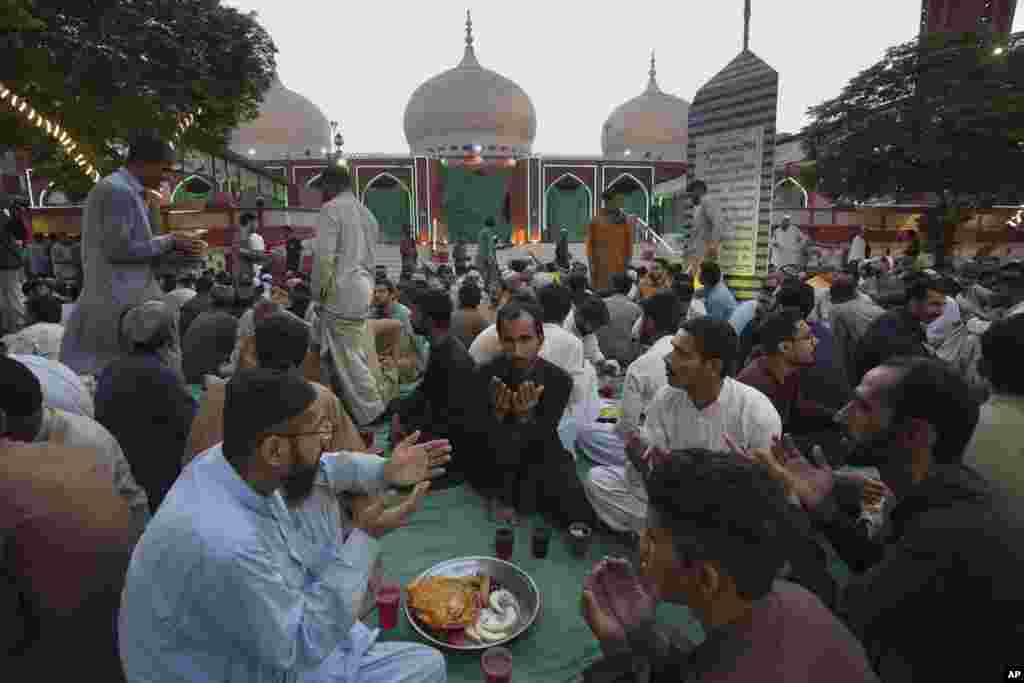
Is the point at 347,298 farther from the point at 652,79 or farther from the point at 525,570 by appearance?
the point at 652,79

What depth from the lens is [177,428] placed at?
297 centimetres

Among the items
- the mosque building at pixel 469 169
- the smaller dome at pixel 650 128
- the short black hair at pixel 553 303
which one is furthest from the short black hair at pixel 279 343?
→ the smaller dome at pixel 650 128

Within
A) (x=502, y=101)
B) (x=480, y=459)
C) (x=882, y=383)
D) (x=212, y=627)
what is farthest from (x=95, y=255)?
(x=502, y=101)

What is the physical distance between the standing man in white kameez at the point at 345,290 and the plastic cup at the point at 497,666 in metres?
3.09

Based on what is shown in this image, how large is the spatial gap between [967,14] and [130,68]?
31194 millimetres

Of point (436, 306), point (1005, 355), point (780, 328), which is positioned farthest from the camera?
point (436, 306)

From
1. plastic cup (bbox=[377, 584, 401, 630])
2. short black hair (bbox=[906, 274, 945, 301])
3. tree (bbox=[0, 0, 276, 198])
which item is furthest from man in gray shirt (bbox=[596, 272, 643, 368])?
tree (bbox=[0, 0, 276, 198])

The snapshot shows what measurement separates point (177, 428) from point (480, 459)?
1.78 metres

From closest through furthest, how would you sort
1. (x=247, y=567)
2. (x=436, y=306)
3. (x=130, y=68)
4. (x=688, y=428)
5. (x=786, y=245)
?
(x=247, y=567), (x=688, y=428), (x=436, y=306), (x=130, y=68), (x=786, y=245)

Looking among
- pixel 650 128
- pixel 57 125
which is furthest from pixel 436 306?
pixel 650 128

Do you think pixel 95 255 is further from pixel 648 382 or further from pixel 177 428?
pixel 648 382

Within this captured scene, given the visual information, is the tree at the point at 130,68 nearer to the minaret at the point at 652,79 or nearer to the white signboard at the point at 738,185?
the white signboard at the point at 738,185

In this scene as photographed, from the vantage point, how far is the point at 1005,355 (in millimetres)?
2410

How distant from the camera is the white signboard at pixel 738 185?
7801 millimetres
